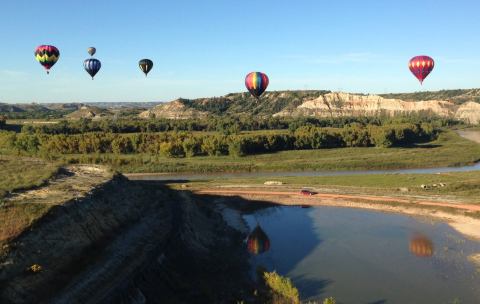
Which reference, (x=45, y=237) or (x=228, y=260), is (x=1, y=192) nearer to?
(x=45, y=237)

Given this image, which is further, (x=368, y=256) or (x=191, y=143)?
(x=191, y=143)

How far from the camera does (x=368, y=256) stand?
39.2 metres

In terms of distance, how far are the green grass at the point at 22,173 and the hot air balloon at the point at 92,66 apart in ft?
96.3

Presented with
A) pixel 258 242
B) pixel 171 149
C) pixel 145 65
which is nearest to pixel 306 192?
pixel 258 242

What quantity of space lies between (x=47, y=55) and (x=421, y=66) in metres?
52.5

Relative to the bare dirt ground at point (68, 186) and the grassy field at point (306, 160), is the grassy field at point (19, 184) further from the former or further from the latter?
the grassy field at point (306, 160)

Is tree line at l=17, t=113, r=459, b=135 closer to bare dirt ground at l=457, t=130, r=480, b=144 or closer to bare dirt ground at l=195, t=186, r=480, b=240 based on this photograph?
bare dirt ground at l=457, t=130, r=480, b=144

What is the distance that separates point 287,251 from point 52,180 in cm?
2020

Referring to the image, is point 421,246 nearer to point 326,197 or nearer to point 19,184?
point 326,197

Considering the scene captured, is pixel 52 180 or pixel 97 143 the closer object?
pixel 52 180

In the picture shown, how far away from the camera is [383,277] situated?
113ft

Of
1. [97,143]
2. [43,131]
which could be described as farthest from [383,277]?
[43,131]

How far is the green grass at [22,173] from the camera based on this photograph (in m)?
34.9

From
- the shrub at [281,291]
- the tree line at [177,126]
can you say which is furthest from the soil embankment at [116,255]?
the tree line at [177,126]
